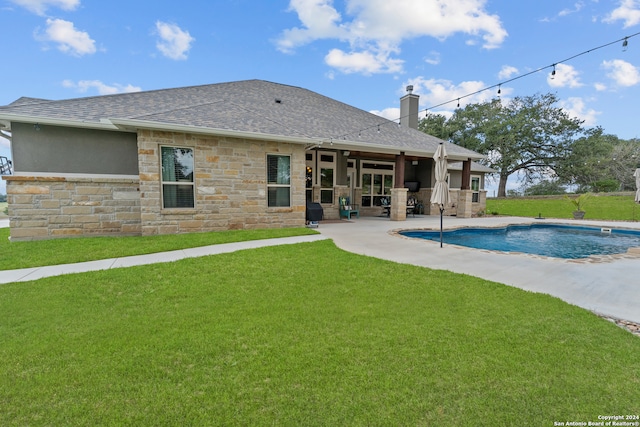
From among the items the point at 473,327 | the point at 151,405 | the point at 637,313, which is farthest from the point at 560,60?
the point at 151,405

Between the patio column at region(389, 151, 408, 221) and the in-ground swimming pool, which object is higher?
the patio column at region(389, 151, 408, 221)

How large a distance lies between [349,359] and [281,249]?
415 cm

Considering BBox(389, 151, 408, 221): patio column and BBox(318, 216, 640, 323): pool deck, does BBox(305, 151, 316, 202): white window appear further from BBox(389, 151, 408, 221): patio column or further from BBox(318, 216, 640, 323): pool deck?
BBox(318, 216, 640, 323): pool deck

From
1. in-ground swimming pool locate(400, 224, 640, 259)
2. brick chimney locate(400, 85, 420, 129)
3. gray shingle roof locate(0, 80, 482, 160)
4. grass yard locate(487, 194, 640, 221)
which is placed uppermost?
brick chimney locate(400, 85, 420, 129)

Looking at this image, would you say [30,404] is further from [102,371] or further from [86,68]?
[86,68]

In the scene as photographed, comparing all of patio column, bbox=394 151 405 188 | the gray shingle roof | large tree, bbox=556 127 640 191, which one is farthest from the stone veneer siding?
large tree, bbox=556 127 640 191

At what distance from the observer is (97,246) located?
253 inches

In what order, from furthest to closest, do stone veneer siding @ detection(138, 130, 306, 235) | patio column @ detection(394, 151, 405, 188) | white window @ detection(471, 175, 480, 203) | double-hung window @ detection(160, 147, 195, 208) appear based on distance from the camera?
1. white window @ detection(471, 175, 480, 203)
2. patio column @ detection(394, 151, 405, 188)
3. double-hung window @ detection(160, 147, 195, 208)
4. stone veneer siding @ detection(138, 130, 306, 235)

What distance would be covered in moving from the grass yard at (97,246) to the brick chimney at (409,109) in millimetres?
11431

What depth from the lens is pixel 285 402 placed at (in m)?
1.85

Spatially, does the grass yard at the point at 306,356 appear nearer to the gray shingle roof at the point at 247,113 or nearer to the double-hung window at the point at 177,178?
the double-hung window at the point at 177,178

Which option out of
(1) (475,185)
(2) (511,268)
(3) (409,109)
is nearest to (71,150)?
(2) (511,268)

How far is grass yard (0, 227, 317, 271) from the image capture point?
539 cm

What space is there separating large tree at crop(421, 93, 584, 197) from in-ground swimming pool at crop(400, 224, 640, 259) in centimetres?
1566
